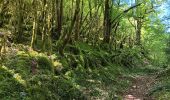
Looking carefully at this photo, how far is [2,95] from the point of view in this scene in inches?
399

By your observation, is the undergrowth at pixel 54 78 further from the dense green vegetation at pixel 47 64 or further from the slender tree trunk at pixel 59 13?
the slender tree trunk at pixel 59 13

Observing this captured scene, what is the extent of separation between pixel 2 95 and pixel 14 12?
7019 mm

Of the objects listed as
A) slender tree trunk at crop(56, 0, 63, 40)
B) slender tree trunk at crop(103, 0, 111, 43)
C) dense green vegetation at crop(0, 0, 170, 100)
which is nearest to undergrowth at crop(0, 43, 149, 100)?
dense green vegetation at crop(0, 0, 170, 100)

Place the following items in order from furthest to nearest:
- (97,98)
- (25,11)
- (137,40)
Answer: (137,40), (25,11), (97,98)

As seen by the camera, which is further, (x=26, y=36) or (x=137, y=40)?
(x=137, y=40)

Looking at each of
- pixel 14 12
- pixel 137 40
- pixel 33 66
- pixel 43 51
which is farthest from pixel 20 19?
pixel 137 40

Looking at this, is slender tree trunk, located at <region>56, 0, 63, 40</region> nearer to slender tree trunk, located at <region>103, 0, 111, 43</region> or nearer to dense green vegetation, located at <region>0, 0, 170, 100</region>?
dense green vegetation, located at <region>0, 0, 170, 100</region>

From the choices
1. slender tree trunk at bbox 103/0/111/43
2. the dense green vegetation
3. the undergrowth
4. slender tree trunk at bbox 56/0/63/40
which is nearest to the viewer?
the undergrowth

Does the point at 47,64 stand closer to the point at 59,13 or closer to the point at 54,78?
the point at 54,78

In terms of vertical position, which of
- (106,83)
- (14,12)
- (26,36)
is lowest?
(106,83)

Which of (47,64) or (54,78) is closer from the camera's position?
(54,78)

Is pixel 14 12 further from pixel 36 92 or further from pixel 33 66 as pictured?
pixel 36 92

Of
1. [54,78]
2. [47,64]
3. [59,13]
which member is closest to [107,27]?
[59,13]

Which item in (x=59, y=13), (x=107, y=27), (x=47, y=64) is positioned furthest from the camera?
(x=107, y=27)
